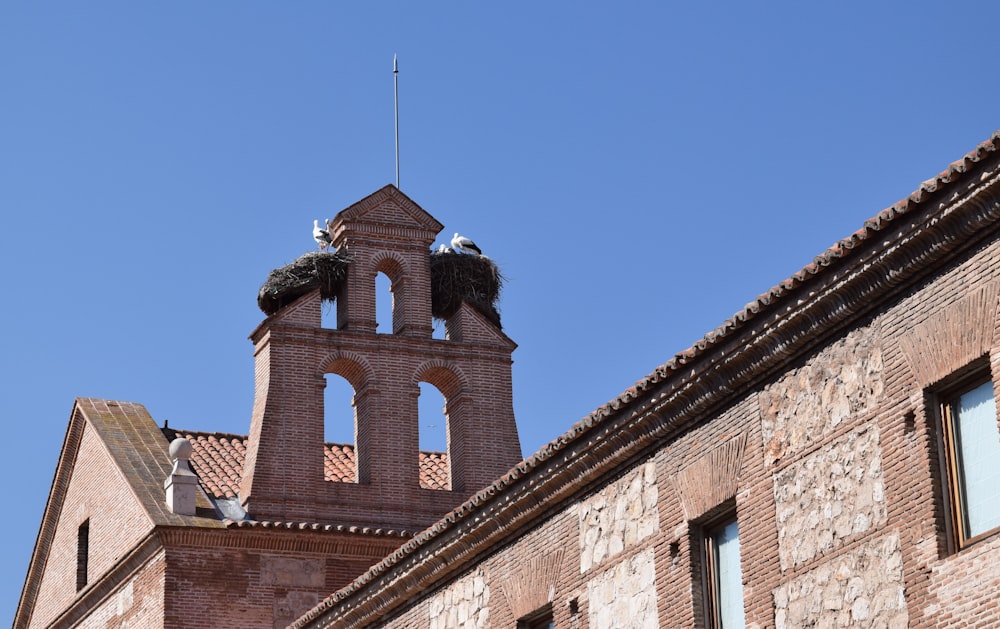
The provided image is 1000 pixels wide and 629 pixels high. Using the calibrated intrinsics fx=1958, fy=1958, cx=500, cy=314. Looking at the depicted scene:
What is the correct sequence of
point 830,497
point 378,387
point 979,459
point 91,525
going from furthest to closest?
1. point 91,525
2. point 378,387
3. point 830,497
4. point 979,459

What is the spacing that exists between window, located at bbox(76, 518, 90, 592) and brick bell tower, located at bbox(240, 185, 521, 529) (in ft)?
10.1

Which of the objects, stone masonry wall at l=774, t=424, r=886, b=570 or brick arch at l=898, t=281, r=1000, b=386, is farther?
stone masonry wall at l=774, t=424, r=886, b=570

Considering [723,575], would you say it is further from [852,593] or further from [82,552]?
[82,552]

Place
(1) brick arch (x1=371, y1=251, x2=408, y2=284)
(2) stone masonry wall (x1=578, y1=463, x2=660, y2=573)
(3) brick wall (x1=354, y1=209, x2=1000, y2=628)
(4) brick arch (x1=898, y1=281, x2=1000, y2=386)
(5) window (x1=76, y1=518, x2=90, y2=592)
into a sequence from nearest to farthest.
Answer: (4) brick arch (x1=898, y1=281, x2=1000, y2=386) → (3) brick wall (x1=354, y1=209, x2=1000, y2=628) → (2) stone masonry wall (x1=578, y1=463, x2=660, y2=573) → (5) window (x1=76, y1=518, x2=90, y2=592) → (1) brick arch (x1=371, y1=251, x2=408, y2=284)

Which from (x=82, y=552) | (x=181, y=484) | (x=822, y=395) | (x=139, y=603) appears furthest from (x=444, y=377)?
(x=822, y=395)

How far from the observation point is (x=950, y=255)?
42.0 feet

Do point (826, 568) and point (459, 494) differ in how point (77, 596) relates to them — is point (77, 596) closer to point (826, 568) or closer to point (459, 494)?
point (459, 494)

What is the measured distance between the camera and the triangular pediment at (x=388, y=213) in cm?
2752

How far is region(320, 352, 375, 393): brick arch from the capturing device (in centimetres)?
2670

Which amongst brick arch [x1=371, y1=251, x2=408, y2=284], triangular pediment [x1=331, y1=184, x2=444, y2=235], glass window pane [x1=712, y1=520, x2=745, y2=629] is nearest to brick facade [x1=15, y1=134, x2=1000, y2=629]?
glass window pane [x1=712, y1=520, x2=745, y2=629]

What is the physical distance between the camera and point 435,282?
28.0 meters

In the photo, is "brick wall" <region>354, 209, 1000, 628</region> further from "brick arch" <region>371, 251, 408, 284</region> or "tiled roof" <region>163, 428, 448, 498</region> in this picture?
"brick arch" <region>371, 251, 408, 284</region>

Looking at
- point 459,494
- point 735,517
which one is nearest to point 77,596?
point 459,494

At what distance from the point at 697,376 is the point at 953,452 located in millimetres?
2829
